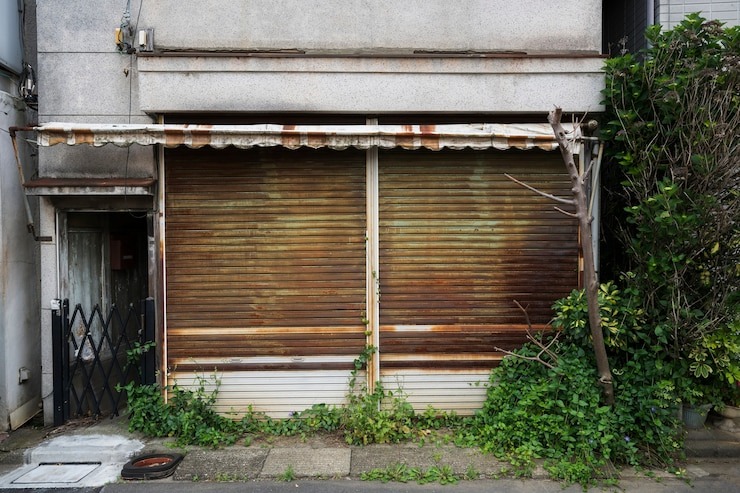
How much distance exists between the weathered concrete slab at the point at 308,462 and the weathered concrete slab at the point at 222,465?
0.12 m

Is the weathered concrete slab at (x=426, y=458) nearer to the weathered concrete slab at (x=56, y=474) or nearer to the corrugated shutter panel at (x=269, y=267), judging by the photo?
the corrugated shutter panel at (x=269, y=267)

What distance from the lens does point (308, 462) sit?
5.66 m

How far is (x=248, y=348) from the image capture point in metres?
6.65

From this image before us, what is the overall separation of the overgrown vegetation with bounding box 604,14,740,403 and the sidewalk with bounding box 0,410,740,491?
688mm

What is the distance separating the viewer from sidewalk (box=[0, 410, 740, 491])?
17.8 feet

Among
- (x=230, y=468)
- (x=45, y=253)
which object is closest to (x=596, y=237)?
(x=230, y=468)

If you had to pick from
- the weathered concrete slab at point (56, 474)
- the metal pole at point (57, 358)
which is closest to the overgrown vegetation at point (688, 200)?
the weathered concrete slab at point (56, 474)

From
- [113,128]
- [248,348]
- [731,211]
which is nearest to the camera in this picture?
[731,211]

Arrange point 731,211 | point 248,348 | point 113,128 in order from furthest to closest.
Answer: point 248,348 < point 113,128 < point 731,211

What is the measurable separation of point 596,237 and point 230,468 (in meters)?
4.93

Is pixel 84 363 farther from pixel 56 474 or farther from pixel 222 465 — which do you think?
pixel 222 465

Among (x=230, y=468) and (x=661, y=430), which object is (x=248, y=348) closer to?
(x=230, y=468)

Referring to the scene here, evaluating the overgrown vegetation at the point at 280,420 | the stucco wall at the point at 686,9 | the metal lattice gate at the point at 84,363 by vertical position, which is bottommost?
Answer: the overgrown vegetation at the point at 280,420

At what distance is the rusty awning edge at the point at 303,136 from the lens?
5.89m
